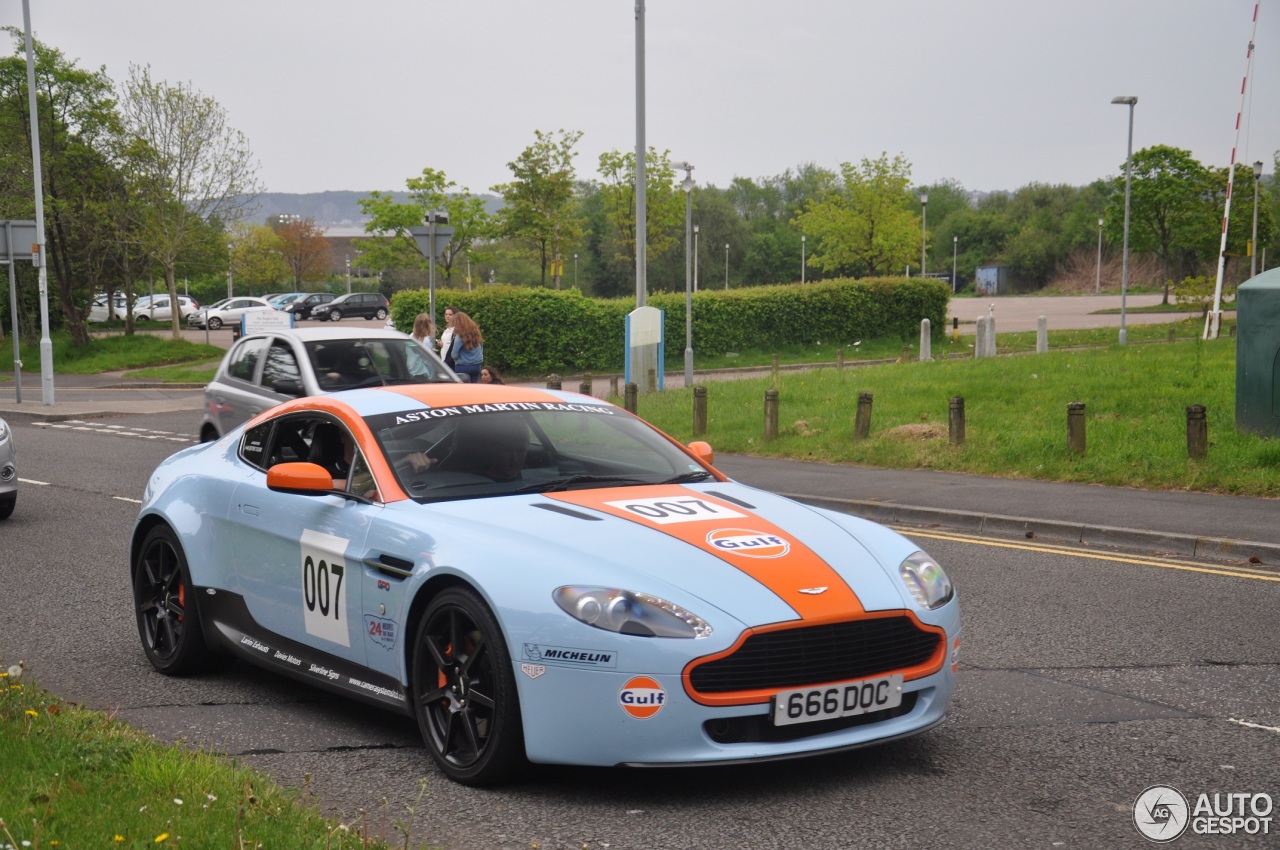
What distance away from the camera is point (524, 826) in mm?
4387

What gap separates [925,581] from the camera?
5125mm

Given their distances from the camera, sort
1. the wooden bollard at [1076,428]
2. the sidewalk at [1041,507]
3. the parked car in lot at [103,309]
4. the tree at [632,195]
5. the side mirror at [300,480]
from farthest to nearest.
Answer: the parked car in lot at [103,309] → the tree at [632,195] → the wooden bollard at [1076,428] → the sidewalk at [1041,507] → the side mirror at [300,480]

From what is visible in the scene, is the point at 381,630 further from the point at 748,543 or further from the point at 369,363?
the point at 369,363

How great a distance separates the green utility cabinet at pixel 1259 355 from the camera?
13.8 meters

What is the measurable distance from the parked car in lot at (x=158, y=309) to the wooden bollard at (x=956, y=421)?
58.2 meters

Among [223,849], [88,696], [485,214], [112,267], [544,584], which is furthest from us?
[485,214]

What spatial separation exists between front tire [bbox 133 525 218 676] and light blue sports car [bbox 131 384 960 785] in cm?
3

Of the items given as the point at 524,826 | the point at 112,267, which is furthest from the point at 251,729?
the point at 112,267

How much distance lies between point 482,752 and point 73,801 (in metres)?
1.33

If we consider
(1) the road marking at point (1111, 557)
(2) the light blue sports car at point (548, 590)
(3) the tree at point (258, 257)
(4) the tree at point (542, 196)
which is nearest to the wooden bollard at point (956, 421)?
(1) the road marking at point (1111, 557)

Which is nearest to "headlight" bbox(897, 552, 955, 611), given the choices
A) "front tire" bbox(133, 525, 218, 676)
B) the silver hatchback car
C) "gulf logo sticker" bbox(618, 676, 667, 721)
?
"gulf logo sticker" bbox(618, 676, 667, 721)

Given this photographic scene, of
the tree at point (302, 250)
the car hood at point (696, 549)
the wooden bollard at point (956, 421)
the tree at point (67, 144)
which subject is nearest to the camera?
the car hood at point (696, 549)

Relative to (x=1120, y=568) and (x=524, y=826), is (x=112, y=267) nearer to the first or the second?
(x=1120, y=568)

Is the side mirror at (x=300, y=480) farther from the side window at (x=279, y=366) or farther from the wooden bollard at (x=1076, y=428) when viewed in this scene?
the wooden bollard at (x=1076, y=428)
